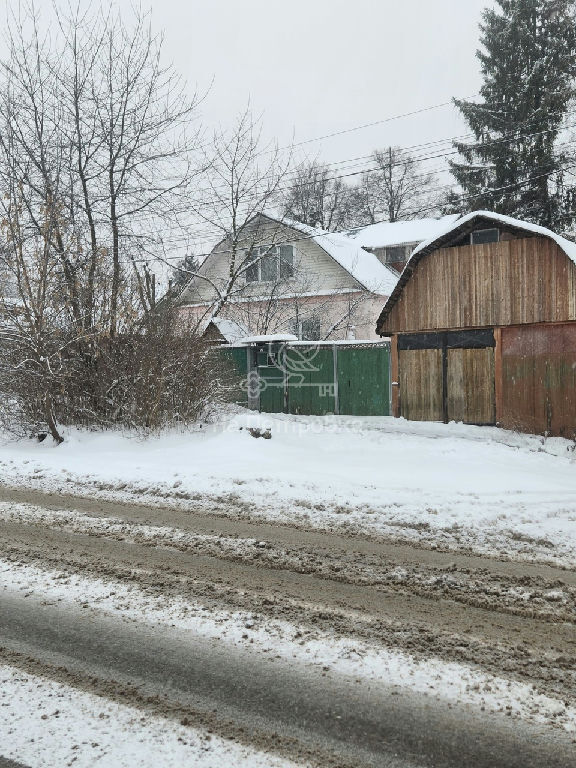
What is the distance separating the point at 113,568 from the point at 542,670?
3080 millimetres

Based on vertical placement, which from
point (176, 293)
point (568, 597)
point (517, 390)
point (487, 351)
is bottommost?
point (568, 597)

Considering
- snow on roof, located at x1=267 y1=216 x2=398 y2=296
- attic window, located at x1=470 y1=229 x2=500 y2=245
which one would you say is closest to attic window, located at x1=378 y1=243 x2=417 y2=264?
snow on roof, located at x1=267 y1=216 x2=398 y2=296

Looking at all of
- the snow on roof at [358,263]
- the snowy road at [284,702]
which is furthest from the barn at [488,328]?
the snowy road at [284,702]

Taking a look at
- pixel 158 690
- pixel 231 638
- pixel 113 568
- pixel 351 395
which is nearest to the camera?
pixel 158 690

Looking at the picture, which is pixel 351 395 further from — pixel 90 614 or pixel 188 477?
pixel 90 614

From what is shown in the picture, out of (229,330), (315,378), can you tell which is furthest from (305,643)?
(229,330)

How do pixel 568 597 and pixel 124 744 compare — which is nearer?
pixel 124 744

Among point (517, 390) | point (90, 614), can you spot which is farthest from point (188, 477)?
point (517, 390)

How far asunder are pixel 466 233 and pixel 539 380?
400cm

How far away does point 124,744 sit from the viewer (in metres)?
2.54

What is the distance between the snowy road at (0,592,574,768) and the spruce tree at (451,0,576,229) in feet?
86.0

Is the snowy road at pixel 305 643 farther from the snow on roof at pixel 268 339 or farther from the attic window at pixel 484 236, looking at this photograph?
the snow on roof at pixel 268 339

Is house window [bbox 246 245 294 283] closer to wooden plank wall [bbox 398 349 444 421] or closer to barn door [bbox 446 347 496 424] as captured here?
wooden plank wall [bbox 398 349 444 421]

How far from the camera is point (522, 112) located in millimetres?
26734
